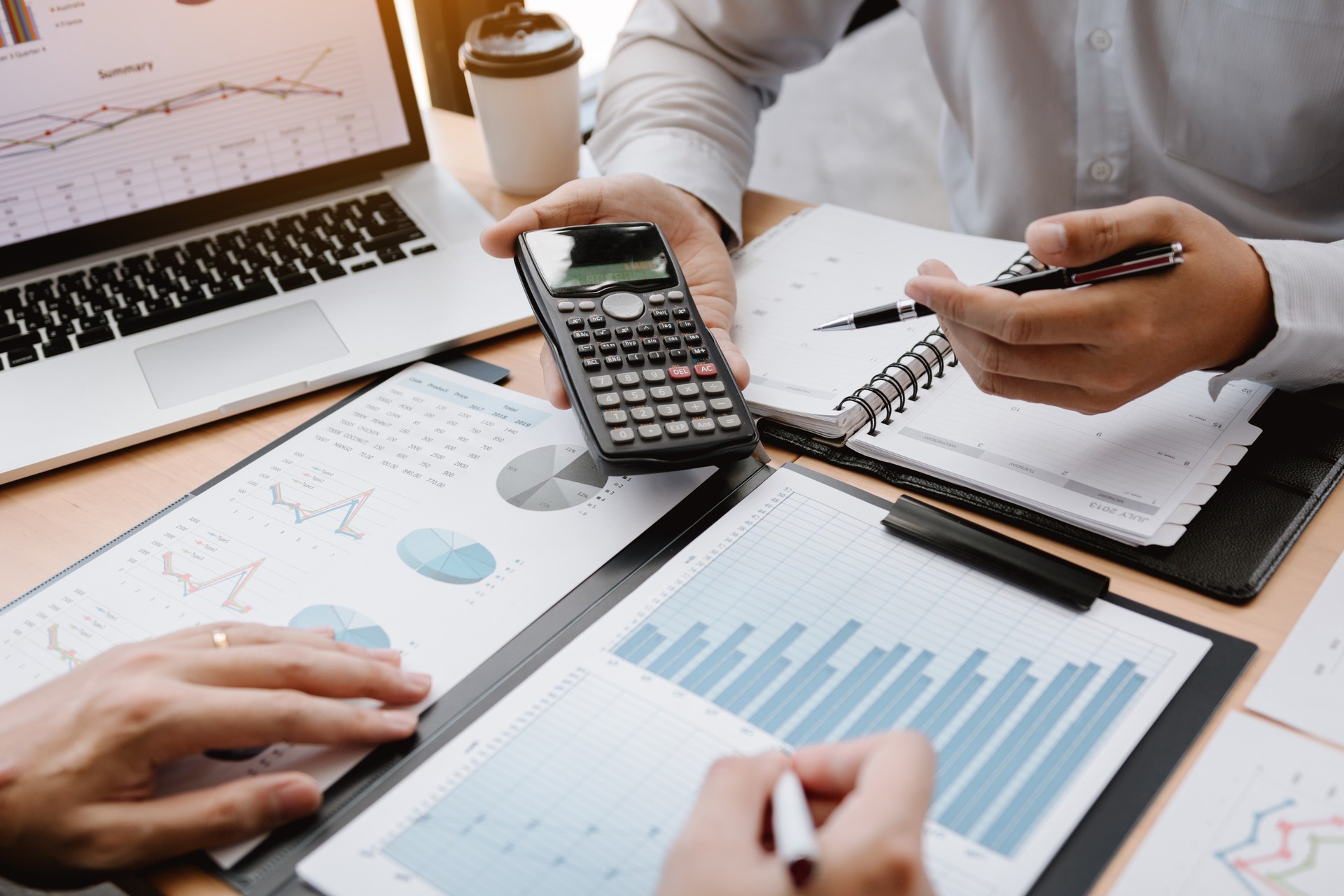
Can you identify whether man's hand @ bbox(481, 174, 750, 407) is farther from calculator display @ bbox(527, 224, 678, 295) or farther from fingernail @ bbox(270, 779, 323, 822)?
fingernail @ bbox(270, 779, 323, 822)

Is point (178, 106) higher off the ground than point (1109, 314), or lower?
higher

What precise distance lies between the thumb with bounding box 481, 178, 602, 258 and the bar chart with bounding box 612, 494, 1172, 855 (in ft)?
1.00

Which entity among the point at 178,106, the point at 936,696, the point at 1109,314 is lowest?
the point at 936,696

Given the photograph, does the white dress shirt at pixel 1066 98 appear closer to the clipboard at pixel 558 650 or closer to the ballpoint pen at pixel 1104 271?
the ballpoint pen at pixel 1104 271

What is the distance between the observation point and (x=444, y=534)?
25.2 inches

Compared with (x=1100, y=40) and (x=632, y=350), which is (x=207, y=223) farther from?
(x=1100, y=40)

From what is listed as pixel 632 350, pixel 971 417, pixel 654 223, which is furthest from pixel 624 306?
pixel 971 417

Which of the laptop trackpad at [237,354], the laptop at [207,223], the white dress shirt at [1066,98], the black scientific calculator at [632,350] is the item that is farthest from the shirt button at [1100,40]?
the laptop trackpad at [237,354]

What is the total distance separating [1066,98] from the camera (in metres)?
0.97

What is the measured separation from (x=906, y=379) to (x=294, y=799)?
48 cm

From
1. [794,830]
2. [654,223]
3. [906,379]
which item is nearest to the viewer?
[794,830]

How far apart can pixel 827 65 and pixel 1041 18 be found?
6.36ft

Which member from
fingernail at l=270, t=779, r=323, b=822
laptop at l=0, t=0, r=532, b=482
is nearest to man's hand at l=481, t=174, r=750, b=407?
laptop at l=0, t=0, r=532, b=482

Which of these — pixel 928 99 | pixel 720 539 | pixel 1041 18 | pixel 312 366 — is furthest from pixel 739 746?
pixel 928 99
